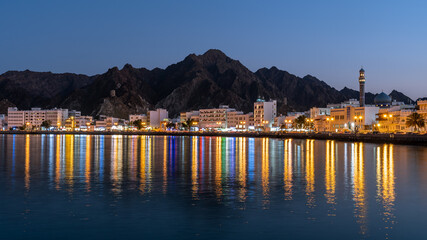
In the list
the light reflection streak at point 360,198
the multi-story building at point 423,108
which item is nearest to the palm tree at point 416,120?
the multi-story building at point 423,108

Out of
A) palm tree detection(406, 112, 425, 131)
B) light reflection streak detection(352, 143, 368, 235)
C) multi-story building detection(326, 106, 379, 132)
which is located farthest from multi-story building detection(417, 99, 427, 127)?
light reflection streak detection(352, 143, 368, 235)

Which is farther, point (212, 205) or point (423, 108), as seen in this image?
point (423, 108)

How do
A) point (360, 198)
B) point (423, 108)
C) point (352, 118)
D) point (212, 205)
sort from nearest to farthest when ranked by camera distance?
point (212, 205)
point (360, 198)
point (423, 108)
point (352, 118)

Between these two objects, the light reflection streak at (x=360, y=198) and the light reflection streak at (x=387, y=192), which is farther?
the light reflection streak at (x=387, y=192)

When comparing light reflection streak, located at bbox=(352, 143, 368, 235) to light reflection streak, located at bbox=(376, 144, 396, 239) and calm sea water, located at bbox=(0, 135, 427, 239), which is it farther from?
light reflection streak, located at bbox=(376, 144, 396, 239)

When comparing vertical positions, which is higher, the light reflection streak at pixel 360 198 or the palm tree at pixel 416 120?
the palm tree at pixel 416 120

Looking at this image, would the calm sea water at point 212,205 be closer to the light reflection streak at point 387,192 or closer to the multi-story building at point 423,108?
the light reflection streak at point 387,192

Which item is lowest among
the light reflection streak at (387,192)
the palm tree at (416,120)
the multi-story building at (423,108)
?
the light reflection streak at (387,192)

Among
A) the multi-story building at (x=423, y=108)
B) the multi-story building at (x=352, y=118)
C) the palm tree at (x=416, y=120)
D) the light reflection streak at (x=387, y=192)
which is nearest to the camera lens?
the light reflection streak at (x=387, y=192)

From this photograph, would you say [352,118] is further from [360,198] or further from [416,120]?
[360,198]

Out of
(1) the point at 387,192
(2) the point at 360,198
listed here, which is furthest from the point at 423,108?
(2) the point at 360,198

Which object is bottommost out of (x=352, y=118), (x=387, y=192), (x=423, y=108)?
(x=387, y=192)

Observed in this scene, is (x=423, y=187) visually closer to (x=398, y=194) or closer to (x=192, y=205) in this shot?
(x=398, y=194)

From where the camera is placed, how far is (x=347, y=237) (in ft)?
56.2
